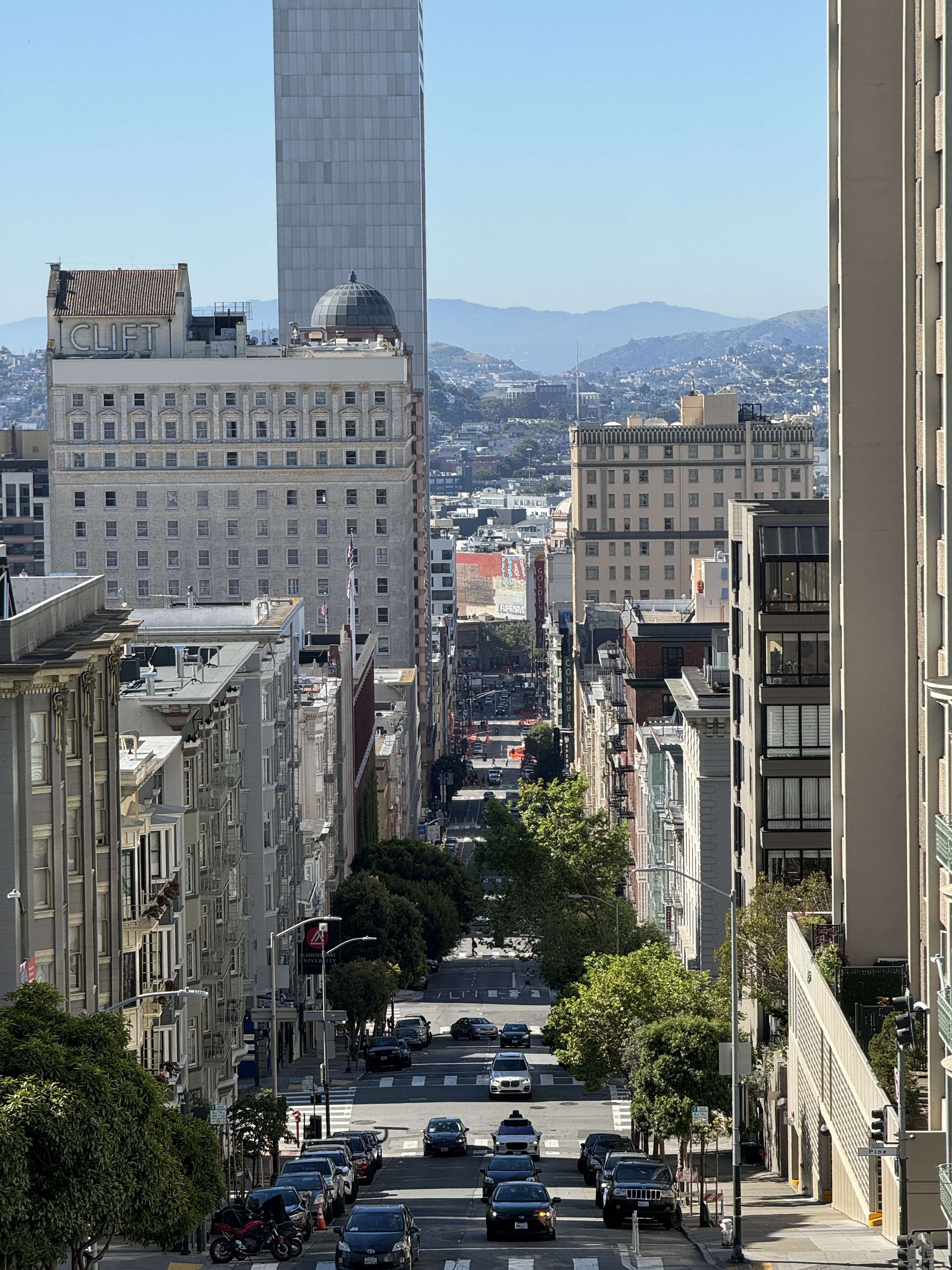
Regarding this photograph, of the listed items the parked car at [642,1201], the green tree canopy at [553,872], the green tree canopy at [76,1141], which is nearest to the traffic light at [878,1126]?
the parked car at [642,1201]

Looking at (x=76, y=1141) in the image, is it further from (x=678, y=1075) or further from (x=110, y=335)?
(x=110, y=335)

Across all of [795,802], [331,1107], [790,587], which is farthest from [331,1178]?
[790,587]

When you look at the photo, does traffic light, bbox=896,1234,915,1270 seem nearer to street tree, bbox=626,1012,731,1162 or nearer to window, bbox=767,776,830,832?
street tree, bbox=626,1012,731,1162

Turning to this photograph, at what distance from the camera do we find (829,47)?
66.6 m

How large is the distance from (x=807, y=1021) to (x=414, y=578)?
452ft

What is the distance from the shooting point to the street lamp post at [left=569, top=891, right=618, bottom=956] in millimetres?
101375

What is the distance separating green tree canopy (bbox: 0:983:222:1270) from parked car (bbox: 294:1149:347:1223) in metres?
17.9

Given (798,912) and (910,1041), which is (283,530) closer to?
(798,912)

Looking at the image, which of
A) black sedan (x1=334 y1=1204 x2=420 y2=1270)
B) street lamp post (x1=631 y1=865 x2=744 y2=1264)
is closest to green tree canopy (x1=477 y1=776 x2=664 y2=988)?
street lamp post (x1=631 y1=865 x2=744 y2=1264)

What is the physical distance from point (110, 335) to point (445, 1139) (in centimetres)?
12930

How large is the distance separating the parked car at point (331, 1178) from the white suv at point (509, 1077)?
26446 mm

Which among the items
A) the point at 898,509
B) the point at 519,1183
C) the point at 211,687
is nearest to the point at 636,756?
the point at 211,687

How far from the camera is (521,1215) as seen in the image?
52312mm

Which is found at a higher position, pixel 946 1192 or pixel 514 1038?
pixel 946 1192
